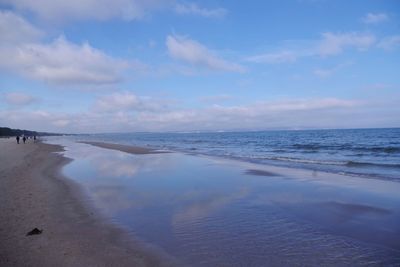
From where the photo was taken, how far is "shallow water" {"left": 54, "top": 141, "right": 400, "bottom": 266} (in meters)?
5.71

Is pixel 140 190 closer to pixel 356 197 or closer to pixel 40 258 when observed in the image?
pixel 40 258

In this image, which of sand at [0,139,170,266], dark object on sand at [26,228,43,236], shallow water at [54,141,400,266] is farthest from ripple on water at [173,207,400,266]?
dark object on sand at [26,228,43,236]

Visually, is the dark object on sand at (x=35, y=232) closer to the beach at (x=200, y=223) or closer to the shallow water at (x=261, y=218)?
the beach at (x=200, y=223)

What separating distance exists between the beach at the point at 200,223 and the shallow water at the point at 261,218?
2 cm

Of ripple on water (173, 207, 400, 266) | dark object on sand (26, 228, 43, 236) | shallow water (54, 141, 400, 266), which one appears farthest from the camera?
dark object on sand (26, 228, 43, 236)

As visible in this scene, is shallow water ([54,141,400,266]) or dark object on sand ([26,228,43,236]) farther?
dark object on sand ([26,228,43,236])

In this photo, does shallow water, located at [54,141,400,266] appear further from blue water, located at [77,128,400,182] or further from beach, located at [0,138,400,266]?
blue water, located at [77,128,400,182]

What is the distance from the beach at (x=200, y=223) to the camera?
559 centimetres

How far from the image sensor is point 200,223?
25.3 ft

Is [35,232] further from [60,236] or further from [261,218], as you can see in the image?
[261,218]

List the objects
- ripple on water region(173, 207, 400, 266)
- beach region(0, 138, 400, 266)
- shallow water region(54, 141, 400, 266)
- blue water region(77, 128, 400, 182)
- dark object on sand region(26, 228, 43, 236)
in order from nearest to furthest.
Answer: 1. ripple on water region(173, 207, 400, 266)
2. beach region(0, 138, 400, 266)
3. shallow water region(54, 141, 400, 266)
4. dark object on sand region(26, 228, 43, 236)
5. blue water region(77, 128, 400, 182)

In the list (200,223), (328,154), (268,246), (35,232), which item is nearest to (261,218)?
(200,223)

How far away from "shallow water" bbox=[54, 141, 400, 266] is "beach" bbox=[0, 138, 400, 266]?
2 centimetres

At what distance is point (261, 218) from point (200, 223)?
1.57 m
